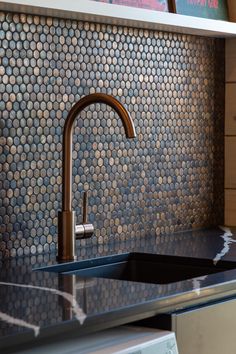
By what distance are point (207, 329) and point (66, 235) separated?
0.56 meters

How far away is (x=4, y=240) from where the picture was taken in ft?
7.93

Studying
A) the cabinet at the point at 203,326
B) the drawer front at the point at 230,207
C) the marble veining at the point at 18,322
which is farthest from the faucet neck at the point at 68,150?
the drawer front at the point at 230,207

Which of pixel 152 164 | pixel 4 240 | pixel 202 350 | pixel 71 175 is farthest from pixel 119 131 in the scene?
pixel 202 350

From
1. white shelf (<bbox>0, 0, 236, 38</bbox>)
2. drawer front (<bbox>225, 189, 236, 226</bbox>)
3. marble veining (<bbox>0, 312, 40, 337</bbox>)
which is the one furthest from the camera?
drawer front (<bbox>225, 189, 236, 226</bbox>)

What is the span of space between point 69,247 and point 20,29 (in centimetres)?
59

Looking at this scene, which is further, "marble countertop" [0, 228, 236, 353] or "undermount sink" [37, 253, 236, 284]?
"undermount sink" [37, 253, 236, 284]


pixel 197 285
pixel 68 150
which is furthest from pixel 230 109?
pixel 197 285

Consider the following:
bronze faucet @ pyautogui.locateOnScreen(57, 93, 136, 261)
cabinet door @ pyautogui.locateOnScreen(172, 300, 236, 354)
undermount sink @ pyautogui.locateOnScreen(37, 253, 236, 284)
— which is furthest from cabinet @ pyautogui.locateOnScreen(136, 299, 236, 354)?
bronze faucet @ pyautogui.locateOnScreen(57, 93, 136, 261)

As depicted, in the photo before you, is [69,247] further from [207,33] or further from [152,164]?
[207,33]

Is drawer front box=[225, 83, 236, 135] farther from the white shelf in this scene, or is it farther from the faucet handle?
the faucet handle

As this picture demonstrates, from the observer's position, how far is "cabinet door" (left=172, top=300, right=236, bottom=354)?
1.97 m

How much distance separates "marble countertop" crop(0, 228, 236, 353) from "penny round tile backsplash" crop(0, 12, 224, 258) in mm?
191

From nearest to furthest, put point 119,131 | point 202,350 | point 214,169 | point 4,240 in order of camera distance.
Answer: point 202,350, point 4,240, point 119,131, point 214,169

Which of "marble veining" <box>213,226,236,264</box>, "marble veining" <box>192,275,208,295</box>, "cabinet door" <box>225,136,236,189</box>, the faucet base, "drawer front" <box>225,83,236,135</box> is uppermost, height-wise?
"drawer front" <box>225,83,236,135</box>
